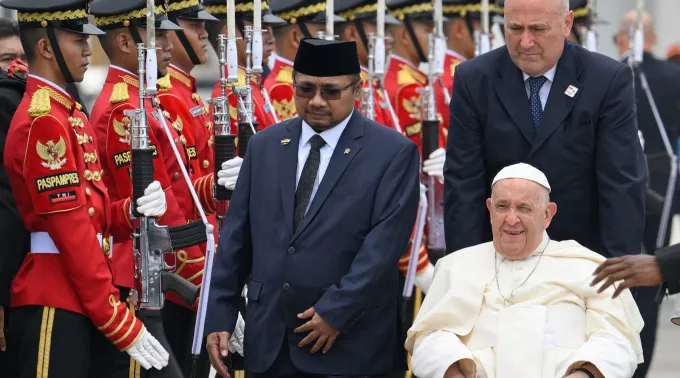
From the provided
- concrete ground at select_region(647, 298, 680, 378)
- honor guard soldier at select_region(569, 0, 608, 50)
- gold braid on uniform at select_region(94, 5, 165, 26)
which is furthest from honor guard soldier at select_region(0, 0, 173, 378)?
honor guard soldier at select_region(569, 0, 608, 50)

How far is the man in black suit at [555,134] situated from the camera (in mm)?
6402

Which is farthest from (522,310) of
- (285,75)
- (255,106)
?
(285,75)

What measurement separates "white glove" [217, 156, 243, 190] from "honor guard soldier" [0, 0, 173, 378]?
0.53 m

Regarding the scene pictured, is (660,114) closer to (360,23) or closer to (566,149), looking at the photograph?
(360,23)

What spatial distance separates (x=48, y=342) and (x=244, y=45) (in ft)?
7.76

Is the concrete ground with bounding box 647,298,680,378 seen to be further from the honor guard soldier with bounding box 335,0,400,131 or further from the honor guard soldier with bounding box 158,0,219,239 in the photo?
the honor guard soldier with bounding box 158,0,219,239

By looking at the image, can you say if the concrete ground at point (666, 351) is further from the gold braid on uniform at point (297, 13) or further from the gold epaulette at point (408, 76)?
the gold braid on uniform at point (297, 13)

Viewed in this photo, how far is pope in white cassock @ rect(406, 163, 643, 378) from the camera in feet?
19.4

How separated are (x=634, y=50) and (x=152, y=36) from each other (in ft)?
15.3

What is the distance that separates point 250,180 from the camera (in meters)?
6.28

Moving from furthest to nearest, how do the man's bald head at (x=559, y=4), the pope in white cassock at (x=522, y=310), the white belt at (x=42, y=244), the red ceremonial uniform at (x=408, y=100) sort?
the red ceremonial uniform at (x=408, y=100) < the white belt at (x=42, y=244) < the man's bald head at (x=559, y=4) < the pope in white cassock at (x=522, y=310)

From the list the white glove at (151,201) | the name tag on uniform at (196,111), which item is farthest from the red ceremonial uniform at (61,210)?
the name tag on uniform at (196,111)

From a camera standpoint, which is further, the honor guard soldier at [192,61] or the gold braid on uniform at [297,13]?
the gold braid on uniform at [297,13]

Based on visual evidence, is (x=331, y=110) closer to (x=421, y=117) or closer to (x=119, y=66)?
(x=119, y=66)
